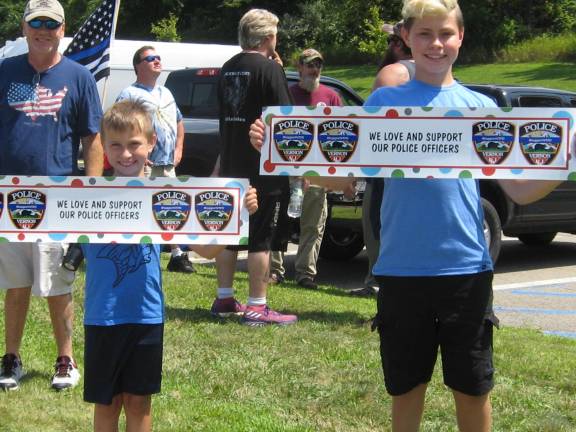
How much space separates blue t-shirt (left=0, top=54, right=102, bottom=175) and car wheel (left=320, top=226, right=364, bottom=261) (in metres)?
5.69

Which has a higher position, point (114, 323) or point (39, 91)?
point (39, 91)

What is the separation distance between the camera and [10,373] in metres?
5.25

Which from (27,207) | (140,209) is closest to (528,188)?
(140,209)

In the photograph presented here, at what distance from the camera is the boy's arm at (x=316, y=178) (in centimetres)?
381

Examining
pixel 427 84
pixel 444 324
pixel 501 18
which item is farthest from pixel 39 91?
pixel 501 18

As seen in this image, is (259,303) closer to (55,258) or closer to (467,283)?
(55,258)

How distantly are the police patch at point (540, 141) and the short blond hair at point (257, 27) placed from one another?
10.7 feet

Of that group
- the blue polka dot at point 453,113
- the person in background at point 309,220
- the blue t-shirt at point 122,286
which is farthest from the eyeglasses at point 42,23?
the person in background at point 309,220

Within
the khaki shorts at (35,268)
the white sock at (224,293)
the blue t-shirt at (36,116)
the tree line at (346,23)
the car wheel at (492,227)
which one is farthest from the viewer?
the tree line at (346,23)

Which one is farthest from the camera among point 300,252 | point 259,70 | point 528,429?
point 300,252

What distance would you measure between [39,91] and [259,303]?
2.41 meters

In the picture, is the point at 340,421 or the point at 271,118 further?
the point at 340,421

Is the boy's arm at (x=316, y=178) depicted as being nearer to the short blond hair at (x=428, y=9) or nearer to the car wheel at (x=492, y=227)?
the short blond hair at (x=428, y=9)

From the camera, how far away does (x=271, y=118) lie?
3.83 meters
